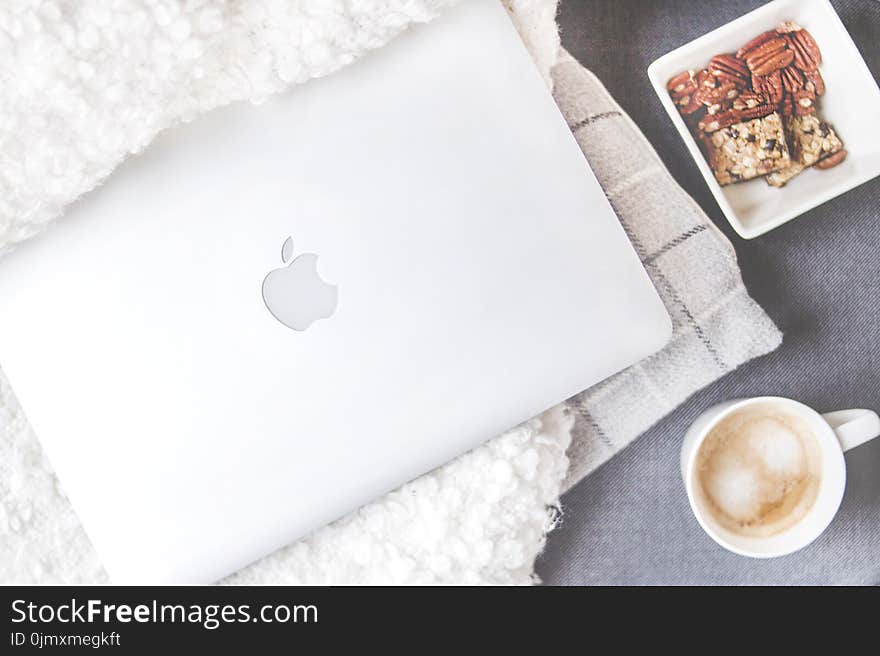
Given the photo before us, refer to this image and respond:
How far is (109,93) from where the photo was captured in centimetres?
54

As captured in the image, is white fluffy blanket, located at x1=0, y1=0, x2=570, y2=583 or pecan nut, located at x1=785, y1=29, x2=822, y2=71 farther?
pecan nut, located at x1=785, y1=29, x2=822, y2=71

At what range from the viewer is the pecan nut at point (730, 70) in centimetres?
62

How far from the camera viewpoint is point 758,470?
660 millimetres

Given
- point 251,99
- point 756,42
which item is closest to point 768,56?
point 756,42

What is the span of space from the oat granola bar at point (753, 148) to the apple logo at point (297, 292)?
13.5 inches

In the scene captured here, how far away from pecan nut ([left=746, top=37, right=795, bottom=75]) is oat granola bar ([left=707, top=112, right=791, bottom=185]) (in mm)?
39

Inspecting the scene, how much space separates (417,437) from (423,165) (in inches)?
7.8

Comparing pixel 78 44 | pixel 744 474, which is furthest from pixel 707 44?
pixel 78 44

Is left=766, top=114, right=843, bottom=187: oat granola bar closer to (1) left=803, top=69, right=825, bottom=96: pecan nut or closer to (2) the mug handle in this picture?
(1) left=803, top=69, right=825, bottom=96: pecan nut

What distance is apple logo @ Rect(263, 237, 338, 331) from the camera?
0.55 m

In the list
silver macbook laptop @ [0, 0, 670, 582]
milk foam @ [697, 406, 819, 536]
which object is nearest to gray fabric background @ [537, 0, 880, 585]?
milk foam @ [697, 406, 819, 536]

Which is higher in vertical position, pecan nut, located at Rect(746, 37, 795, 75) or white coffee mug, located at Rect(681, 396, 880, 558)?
pecan nut, located at Rect(746, 37, 795, 75)

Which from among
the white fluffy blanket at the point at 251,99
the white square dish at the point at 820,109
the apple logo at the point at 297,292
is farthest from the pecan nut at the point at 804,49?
the apple logo at the point at 297,292
